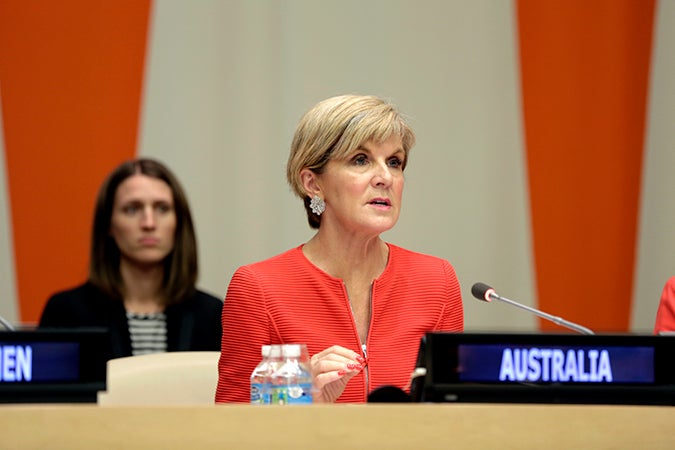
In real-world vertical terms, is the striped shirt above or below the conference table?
below

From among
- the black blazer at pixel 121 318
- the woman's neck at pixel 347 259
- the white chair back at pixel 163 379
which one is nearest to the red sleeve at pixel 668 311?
the woman's neck at pixel 347 259

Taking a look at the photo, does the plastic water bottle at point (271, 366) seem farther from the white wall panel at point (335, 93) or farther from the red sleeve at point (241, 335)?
the white wall panel at point (335, 93)

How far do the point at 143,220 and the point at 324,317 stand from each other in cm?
145

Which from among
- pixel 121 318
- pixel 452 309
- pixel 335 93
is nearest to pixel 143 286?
pixel 121 318

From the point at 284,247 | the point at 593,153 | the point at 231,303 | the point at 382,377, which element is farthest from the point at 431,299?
the point at 593,153

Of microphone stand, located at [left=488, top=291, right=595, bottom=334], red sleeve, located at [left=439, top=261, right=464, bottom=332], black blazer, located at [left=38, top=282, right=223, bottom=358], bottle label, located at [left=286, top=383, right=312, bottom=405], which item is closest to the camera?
bottle label, located at [left=286, top=383, right=312, bottom=405]

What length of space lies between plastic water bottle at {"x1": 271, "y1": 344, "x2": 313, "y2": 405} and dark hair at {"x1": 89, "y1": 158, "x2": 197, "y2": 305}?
192cm

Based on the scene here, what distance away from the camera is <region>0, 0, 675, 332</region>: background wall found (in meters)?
4.33

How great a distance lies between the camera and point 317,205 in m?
2.60

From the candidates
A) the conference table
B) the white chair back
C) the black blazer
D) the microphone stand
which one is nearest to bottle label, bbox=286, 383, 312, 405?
the conference table

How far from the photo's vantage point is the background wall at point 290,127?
4328 millimetres

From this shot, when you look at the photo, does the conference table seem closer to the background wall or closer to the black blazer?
the black blazer

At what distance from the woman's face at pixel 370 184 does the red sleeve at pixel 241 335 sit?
0.29 m

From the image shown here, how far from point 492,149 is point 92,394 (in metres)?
3.19
